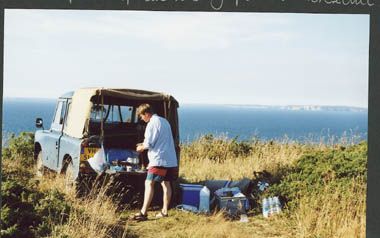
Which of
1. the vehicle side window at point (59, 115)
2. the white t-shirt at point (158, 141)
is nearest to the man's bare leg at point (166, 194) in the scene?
the white t-shirt at point (158, 141)

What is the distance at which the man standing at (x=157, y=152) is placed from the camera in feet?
25.8

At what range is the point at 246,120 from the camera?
884 centimetres

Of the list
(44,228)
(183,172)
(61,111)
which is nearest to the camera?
(44,228)

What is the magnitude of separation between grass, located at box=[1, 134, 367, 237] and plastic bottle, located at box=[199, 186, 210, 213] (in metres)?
0.20

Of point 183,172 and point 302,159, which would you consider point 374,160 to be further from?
point 183,172

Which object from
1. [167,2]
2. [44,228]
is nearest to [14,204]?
[44,228]

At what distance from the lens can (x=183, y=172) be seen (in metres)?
9.42

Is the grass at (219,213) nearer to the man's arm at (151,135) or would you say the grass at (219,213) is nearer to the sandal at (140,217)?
the sandal at (140,217)

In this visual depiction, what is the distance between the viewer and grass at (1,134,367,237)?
7.11m

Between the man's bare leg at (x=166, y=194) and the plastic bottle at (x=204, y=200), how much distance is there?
0.44 metres

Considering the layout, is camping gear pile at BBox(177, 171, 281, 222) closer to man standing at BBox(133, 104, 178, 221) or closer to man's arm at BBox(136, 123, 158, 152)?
man standing at BBox(133, 104, 178, 221)

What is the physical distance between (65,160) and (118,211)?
3.36 ft

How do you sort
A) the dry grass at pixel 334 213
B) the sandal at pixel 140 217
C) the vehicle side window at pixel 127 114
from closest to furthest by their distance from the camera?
1. the dry grass at pixel 334 213
2. the sandal at pixel 140 217
3. the vehicle side window at pixel 127 114

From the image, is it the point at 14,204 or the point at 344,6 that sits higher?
the point at 344,6
